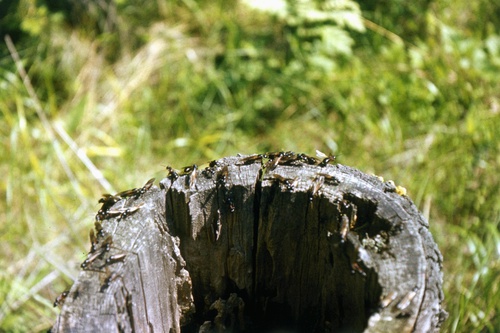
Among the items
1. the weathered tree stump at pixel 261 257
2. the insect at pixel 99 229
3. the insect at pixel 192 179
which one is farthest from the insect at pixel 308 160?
the insect at pixel 99 229

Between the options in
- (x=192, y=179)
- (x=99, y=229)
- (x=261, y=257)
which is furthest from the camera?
(x=261, y=257)

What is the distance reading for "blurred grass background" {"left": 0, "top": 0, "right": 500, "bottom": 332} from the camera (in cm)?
405

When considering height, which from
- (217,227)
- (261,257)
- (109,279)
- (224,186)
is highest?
(224,186)

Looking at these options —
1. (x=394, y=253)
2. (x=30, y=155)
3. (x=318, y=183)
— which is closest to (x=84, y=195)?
(x=30, y=155)

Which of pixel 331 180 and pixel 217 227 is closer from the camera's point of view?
pixel 331 180

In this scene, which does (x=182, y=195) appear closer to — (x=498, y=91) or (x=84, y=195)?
(x=84, y=195)

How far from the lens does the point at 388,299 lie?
171 cm

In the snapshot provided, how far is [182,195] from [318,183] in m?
0.50

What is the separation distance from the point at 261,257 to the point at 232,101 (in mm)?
3002

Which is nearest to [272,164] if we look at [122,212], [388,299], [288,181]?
[288,181]

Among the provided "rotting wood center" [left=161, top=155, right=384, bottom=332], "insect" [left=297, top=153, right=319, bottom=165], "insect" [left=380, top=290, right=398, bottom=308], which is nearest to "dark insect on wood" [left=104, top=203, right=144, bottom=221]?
"rotting wood center" [left=161, top=155, right=384, bottom=332]

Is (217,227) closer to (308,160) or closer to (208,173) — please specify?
(208,173)

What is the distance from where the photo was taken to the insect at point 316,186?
82.1 inches

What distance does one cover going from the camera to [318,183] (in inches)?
82.3
